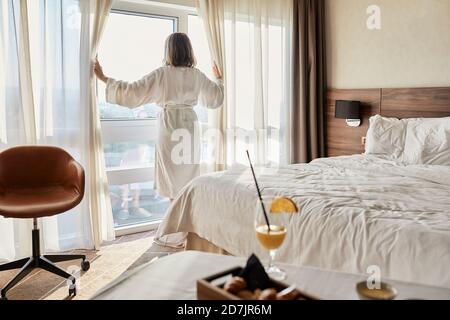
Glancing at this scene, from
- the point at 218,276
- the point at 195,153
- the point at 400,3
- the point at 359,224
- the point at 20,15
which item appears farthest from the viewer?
the point at 400,3

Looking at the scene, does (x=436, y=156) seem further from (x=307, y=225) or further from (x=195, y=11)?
(x=195, y=11)

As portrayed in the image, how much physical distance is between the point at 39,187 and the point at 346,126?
301 cm

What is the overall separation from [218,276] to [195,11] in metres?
3.54

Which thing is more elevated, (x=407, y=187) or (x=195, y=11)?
(x=195, y=11)

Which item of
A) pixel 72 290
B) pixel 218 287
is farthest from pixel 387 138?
pixel 218 287

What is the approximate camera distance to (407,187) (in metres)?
2.35

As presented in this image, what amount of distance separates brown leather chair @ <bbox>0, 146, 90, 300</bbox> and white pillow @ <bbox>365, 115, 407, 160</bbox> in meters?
2.34

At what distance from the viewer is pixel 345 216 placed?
1.83m

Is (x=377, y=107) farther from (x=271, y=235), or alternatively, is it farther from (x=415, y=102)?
(x=271, y=235)

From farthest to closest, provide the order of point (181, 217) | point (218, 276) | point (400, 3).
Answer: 1. point (400, 3)
2. point (181, 217)
3. point (218, 276)

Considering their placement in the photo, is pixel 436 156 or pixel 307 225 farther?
pixel 436 156

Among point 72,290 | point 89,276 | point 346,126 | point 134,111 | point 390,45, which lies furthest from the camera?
point 346,126

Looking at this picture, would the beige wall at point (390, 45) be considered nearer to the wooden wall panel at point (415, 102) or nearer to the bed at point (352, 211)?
the wooden wall panel at point (415, 102)

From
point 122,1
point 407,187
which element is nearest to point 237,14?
point 122,1
